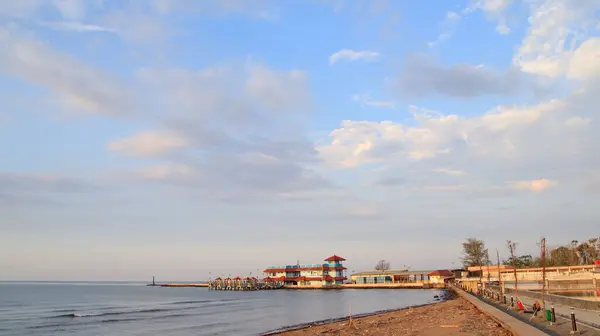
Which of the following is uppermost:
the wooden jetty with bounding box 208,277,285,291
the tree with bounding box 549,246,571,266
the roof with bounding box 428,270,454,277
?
the tree with bounding box 549,246,571,266

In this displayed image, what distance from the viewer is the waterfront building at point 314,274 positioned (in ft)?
435

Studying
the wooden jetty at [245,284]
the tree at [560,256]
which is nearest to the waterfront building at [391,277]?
the wooden jetty at [245,284]

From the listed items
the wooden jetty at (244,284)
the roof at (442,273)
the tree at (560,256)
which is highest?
the tree at (560,256)

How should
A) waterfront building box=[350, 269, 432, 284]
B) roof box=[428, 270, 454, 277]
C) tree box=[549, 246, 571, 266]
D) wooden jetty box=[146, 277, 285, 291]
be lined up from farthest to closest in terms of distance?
wooden jetty box=[146, 277, 285, 291] < waterfront building box=[350, 269, 432, 284] < roof box=[428, 270, 454, 277] < tree box=[549, 246, 571, 266]

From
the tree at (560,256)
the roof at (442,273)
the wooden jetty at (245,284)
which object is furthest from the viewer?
the wooden jetty at (245,284)

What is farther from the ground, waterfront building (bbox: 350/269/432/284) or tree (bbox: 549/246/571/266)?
tree (bbox: 549/246/571/266)

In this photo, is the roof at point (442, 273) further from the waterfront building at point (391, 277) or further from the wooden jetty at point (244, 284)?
the wooden jetty at point (244, 284)

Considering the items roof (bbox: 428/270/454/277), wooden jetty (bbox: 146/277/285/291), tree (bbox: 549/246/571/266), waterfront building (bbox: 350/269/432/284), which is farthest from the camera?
wooden jetty (bbox: 146/277/285/291)

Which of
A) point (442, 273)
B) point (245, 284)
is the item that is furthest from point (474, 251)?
point (245, 284)

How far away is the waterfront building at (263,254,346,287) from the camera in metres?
132

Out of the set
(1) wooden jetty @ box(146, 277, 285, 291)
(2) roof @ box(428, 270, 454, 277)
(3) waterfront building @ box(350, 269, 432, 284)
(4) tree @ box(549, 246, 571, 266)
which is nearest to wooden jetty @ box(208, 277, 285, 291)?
(1) wooden jetty @ box(146, 277, 285, 291)

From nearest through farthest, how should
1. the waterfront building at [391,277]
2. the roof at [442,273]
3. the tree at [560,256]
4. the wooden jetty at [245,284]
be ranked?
the tree at [560,256], the roof at [442,273], the waterfront building at [391,277], the wooden jetty at [245,284]

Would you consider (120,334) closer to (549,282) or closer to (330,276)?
(549,282)

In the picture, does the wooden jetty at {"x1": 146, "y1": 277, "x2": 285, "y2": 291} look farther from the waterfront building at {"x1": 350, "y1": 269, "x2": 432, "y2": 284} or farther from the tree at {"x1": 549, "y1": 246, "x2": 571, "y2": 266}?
the tree at {"x1": 549, "y1": 246, "x2": 571, "y2": 266}
